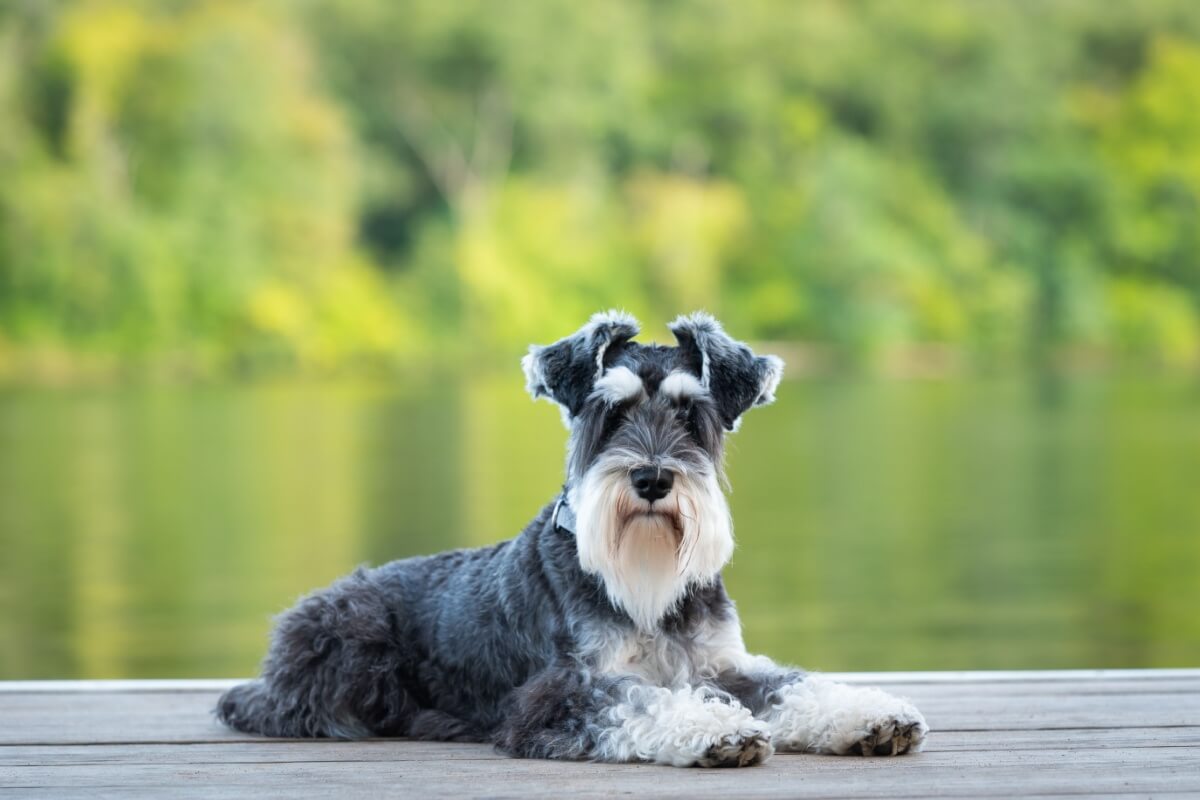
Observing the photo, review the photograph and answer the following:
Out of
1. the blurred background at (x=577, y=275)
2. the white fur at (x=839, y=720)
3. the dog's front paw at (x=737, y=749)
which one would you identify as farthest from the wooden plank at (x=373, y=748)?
the blurred background at (x=577, y=275)

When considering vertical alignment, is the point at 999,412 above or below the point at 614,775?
above

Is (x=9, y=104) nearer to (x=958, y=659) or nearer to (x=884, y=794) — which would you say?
(x=958, y=659)

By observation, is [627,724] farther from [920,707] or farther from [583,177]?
[583,177]

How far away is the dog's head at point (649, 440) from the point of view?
11.5 feet

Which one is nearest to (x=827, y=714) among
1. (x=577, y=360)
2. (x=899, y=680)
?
(x=577, y=360)

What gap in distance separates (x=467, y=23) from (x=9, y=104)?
42.7ft

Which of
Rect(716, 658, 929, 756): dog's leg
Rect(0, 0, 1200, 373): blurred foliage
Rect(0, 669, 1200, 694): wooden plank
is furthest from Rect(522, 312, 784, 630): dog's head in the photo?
Rect(0, 0, 1200, 373): blurred foliage

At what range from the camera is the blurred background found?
2803 cm

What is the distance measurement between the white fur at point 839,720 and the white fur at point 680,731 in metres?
0.19

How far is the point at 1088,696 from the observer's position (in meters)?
4.54

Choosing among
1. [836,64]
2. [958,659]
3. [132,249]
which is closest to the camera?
[958,659]

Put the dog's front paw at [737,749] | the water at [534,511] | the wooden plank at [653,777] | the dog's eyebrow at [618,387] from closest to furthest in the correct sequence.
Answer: the wooden plank at [653,777]
the dog's front paw at [737,749]
the dog's eyebrow at [618,387]
the water at [534,511]

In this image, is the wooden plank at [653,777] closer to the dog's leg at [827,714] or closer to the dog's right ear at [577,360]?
the dog's leg at [827,714]

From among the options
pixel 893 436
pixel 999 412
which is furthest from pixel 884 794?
pixel 999 412
